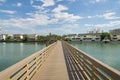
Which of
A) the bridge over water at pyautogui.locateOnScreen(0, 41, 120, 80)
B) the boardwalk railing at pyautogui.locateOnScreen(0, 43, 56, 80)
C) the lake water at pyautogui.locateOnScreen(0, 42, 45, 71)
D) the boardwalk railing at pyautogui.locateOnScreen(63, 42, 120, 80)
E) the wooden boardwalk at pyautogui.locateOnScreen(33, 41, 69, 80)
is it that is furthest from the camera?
the lake water at pyautogui.locateOnScreen(0, 42, 45, 71)

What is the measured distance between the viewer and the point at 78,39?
159 meters

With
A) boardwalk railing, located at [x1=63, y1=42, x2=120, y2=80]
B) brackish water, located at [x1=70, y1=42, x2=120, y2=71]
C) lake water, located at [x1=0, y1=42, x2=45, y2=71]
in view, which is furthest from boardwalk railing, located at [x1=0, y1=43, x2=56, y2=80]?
brackish water, located at [x1=70, y1=42, x2=120, y2=71]

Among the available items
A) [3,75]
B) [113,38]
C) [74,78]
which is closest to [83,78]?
[74,78]

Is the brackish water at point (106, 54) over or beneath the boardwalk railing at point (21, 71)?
beneath

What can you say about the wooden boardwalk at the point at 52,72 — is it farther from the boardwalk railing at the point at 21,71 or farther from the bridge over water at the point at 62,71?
the boardwalk railing at the point at 21,71

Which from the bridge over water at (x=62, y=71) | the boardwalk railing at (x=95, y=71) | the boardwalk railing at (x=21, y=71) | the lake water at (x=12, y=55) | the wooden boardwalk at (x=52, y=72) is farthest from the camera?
the lake water at (x=12, y=55)

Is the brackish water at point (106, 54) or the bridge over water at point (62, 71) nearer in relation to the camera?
the bridge over water at point (62, 71)

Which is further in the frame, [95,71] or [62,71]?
[62,71]

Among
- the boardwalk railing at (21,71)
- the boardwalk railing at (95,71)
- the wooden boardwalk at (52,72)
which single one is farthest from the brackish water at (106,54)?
the boardwalk railing at (21,71)

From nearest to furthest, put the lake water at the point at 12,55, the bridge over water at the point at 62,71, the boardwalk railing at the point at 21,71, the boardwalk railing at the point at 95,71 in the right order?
the boardwalk railing at the point at 95,71 < the boardwalk railing at the point at 21,71 < the bridge over water at the point at 62,71 < the lake water at the point at 12,55

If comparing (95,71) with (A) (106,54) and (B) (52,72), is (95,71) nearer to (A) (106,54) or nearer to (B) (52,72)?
(B) (52,72)

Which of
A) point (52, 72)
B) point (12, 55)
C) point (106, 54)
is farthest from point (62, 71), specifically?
point (106, 54)

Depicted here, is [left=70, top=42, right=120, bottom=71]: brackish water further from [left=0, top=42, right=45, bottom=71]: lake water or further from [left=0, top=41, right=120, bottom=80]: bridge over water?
[left=0, top=41, right=120, bottom=80]: bridge over water

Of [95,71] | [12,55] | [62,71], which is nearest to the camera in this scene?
[95,71]
